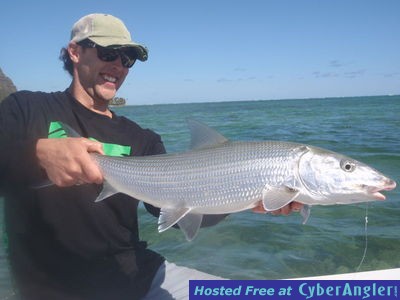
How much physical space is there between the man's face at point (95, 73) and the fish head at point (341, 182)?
234 cm

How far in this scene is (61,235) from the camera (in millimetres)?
3686

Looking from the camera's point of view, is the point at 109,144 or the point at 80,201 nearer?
the point at 80,201

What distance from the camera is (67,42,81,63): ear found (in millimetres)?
4340

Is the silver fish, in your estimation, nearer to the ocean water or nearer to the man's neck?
Result: the man's neck

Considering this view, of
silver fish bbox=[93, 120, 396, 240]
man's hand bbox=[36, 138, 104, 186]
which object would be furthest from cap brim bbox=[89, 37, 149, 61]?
man's hand bbox=[36, 138, 104, 186]

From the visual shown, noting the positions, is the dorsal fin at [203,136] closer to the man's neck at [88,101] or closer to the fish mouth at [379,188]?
the man's neck at [88,101]

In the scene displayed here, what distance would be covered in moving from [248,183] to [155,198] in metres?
0.87

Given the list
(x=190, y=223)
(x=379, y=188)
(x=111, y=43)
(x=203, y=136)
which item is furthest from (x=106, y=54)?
(x=379, y=188)

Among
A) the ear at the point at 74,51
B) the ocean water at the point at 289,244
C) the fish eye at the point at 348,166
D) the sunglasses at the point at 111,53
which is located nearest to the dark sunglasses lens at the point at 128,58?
the sunglasses at the point at 111,53

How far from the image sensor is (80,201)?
3.81 meters

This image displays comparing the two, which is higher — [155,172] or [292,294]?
[155,172]

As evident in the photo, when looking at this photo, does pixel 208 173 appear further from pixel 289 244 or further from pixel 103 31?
pixel 289 244

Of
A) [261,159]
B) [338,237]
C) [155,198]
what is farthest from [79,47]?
[338,237]

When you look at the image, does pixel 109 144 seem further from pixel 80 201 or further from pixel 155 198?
pixel 155 198
